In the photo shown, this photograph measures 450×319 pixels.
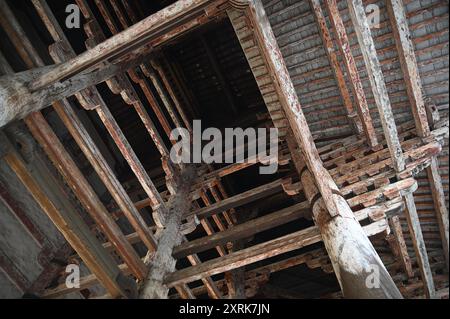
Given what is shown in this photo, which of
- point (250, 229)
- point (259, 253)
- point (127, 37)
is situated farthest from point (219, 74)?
point (259, 253)

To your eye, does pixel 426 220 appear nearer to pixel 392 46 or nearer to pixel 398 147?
pixel 398 147

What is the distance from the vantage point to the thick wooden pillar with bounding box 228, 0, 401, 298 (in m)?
2.56

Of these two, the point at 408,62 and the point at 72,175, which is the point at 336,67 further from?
the point at 72,175

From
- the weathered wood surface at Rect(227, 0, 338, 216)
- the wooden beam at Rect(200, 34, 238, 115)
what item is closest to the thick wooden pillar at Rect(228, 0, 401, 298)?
the weathered wood surface at Rect(227, 0, 338, 216)

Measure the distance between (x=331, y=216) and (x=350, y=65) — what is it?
73.9 inches

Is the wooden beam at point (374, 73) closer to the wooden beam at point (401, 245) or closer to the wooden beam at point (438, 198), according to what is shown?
the wooden beam at point (438, 198)

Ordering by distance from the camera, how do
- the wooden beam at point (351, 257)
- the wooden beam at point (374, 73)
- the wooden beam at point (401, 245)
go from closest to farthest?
the wooden beam at point (351, 257) < the wooden beam at point (374, 73) < the wooden beam at point (401, 245)

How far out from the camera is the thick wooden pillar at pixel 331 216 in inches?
101

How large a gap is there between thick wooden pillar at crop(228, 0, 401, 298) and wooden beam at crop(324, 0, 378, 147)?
110cm

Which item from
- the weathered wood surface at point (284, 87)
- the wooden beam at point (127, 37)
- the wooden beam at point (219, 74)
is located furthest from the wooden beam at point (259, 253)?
the wooden beam at point (219, 74)

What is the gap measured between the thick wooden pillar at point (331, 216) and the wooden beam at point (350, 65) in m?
1.10

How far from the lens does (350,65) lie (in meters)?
3.90

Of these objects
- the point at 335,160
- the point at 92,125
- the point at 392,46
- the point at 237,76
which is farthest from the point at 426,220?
the point at 92,125
